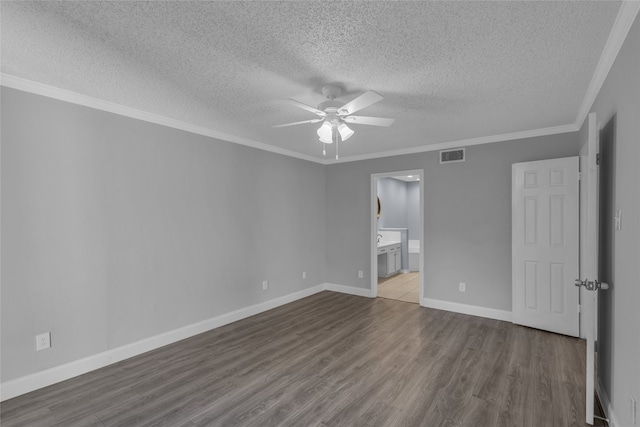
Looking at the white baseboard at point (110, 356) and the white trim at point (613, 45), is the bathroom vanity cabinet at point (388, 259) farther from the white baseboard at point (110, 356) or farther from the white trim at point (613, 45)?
the white trim at point (613, 45)

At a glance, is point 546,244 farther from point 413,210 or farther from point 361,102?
point 413,210

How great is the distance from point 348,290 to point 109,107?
4.33 metres

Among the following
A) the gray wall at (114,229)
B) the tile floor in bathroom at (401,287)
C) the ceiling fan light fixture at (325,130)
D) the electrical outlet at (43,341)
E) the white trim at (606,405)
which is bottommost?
the tile floor in bathroom at (401,287)

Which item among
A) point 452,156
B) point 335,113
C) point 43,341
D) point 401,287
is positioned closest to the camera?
point 43,341

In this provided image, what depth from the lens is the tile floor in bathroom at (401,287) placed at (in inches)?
210

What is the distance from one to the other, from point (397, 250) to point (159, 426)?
6.03 metres

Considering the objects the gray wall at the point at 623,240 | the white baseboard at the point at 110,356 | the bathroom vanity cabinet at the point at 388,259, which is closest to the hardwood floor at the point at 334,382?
the white baseboard at the point at 110,356

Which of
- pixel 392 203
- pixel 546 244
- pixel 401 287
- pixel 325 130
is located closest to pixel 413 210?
pixel 392 203

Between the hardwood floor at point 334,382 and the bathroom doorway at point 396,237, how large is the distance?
1.62 m

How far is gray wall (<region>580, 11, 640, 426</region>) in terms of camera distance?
1604 millimetres

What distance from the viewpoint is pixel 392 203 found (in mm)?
8219

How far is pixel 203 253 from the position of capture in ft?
12.5

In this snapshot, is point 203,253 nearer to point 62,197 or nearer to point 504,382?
point 62,197

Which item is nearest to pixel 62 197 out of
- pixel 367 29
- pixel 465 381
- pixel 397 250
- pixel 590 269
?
pixel 367 29
